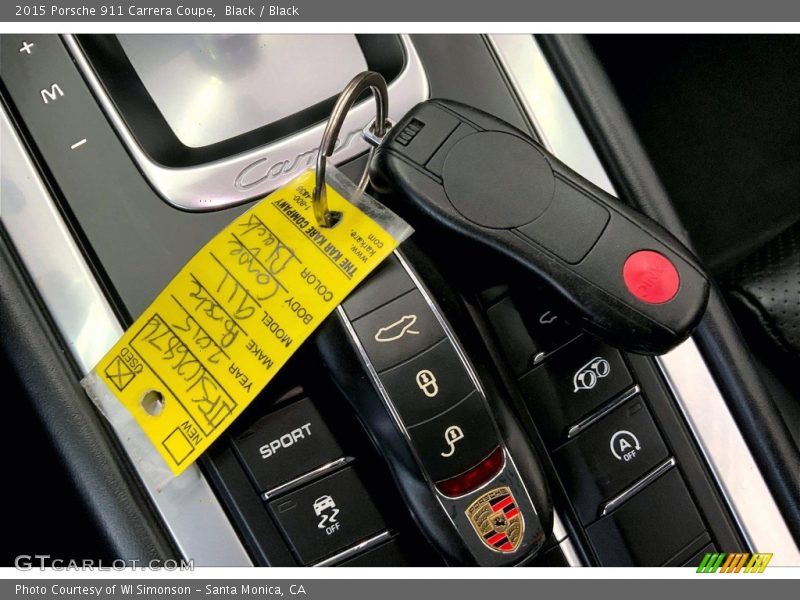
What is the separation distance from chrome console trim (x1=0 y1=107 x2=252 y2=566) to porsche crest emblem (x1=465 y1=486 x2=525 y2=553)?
6.8 inches

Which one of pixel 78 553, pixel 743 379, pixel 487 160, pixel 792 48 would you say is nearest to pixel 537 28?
pixel 487 160

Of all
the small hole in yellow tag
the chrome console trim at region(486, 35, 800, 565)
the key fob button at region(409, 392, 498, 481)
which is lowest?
the chrome console trim at region(486, 35, 800, 565)

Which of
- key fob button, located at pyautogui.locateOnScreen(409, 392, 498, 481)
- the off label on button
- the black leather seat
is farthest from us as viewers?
the black leather seat

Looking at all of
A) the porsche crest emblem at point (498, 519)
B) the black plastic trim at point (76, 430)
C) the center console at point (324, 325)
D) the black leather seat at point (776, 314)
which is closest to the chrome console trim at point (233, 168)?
the center console at point (324, 325)

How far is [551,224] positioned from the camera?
1.44 feet

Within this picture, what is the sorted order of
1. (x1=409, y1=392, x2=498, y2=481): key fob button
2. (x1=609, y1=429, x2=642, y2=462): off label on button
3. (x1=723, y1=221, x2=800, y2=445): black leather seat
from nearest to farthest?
1. (x1=409, y1=392, x2=498, y2=481): key fob button
2. (x1=609, y1=429, x2=642, y2=462): off label on button
3. (x1=723, y1=221, x2=800, y2=445): black leather seat

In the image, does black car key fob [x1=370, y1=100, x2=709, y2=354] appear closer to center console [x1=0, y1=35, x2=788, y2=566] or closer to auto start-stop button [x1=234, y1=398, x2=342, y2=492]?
center console [x1=0, y1=35, x2=788, y2=566]

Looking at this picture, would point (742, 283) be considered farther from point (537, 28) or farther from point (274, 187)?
point (274, 187)

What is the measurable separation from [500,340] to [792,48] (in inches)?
26.3

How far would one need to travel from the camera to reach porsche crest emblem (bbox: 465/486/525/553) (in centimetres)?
42

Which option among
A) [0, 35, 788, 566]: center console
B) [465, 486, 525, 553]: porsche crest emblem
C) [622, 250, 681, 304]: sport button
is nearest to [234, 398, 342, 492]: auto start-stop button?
[0, 35, 788, 566]: center console

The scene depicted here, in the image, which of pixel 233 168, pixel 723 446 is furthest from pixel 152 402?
pixel 723 446

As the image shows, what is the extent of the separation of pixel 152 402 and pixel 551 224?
277mm

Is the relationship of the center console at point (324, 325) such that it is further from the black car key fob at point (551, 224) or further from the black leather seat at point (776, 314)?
the black leather seat at point (776, 314)
